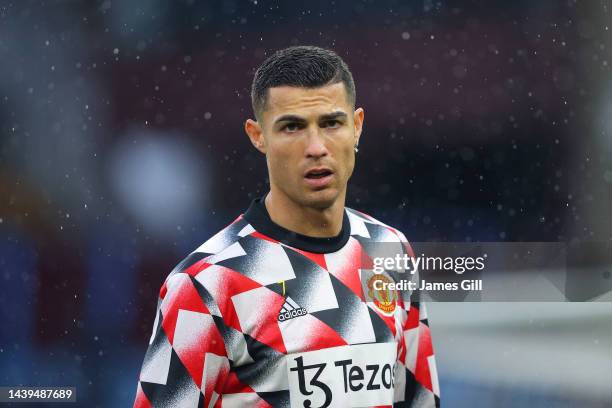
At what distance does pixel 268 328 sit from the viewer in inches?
84.3

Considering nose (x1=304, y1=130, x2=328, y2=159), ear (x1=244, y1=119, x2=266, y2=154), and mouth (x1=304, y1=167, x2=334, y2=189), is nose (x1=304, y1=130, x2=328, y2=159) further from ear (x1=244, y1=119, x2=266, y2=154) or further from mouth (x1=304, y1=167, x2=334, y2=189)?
ear (x1=244, y1=119, x2=266, y2=154)

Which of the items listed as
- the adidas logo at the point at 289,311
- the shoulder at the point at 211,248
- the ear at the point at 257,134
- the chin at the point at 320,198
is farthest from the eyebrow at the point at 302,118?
the adidas logo at the point at 289,311

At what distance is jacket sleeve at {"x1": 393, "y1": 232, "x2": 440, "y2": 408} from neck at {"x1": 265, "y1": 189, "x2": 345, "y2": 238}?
0.39 meters

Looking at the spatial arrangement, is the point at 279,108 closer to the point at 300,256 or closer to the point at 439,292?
the point at 300,256

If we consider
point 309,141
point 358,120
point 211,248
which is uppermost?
point 358,120

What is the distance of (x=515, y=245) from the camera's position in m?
3.25

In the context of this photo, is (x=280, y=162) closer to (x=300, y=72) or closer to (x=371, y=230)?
(x=300, y=72)

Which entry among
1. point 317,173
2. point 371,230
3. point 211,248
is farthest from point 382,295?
point 211,248

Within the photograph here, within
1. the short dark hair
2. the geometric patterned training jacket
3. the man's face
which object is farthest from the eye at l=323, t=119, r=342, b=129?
the geometric patterned training jacket

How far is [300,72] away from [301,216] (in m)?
0.45

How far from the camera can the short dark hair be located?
223cm

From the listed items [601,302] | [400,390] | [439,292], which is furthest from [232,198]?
[601,302]

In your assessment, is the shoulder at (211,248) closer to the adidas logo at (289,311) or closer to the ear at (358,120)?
the adidas logo at (289,311)

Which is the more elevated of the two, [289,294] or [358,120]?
[358,120]
